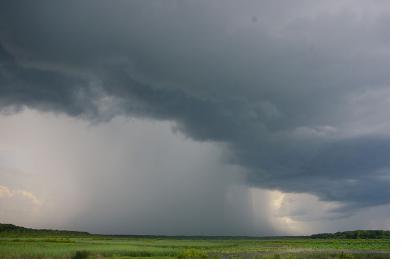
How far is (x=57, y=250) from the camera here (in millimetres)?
38344

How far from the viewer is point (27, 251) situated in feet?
121

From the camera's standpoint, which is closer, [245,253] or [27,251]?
[27,251]
